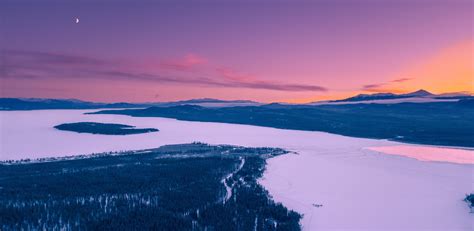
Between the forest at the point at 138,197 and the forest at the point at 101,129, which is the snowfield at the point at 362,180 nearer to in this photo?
the forest at the point at 138,197

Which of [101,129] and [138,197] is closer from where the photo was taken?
[138,197]

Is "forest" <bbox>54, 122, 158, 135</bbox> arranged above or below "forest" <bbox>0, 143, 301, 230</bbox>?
above

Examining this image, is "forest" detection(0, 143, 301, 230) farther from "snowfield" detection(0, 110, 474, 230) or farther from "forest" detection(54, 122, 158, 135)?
"forest" detection(54, 122, 158, 135)

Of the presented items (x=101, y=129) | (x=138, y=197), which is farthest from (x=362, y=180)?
(x=101, y=129)

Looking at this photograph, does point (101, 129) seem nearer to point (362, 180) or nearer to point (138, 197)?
point (138, 197)

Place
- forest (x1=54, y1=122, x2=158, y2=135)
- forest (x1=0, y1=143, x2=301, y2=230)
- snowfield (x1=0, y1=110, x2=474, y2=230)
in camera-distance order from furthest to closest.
Result: forest (x1=54, y1=122, x2=158, y2=135) → snowfield (x1=0, y1=110, x2=474, y2=230) → forest (x1=0, y1=143, x2=301, y2=230)

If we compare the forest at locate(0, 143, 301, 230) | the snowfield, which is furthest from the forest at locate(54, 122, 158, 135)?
the forest at locate(0, 143, 301, 230)

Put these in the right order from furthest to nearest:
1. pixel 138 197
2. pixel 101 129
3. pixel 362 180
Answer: pixel 101 129 → pixel 362 180 → pixel 138 197
